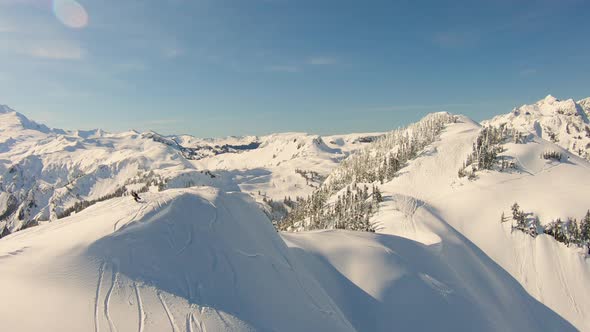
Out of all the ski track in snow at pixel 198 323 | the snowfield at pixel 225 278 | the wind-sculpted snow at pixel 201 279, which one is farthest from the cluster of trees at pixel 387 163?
the ski track in snow at pixel 198 323

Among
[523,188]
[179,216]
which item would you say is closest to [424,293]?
[179,216]

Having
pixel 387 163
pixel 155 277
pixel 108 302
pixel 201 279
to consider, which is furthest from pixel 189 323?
pixel 387 163

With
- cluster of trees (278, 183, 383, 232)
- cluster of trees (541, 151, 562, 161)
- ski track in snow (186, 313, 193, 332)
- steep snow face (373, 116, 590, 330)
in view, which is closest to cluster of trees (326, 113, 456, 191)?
steep snow face (373, 116, 590, 330)

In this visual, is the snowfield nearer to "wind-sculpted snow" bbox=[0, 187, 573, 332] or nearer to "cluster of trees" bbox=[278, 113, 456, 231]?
"wind-sculpted snow" bbox=[0, 187, 573, 332]

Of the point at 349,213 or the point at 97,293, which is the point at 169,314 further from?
the point at 349,213

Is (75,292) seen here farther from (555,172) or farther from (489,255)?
(555,172)

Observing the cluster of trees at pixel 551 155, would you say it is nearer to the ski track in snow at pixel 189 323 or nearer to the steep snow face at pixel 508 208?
the steep snow face at pixel 508 208
